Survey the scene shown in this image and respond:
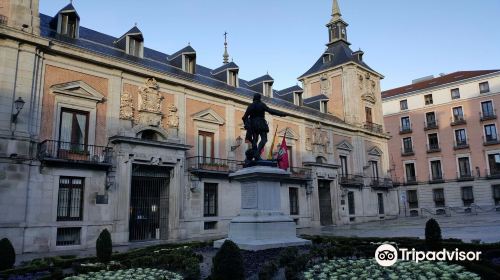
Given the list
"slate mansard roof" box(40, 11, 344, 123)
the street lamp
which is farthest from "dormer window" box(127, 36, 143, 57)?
the street lamp

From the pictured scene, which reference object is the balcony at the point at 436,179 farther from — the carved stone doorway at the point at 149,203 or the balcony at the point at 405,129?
the carved stone doorway at the point at 149,203

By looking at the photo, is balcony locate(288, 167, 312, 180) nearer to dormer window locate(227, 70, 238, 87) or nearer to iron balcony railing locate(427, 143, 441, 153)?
dormer window locate(227, 70, 238, 87)

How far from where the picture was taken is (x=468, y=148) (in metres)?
43.9

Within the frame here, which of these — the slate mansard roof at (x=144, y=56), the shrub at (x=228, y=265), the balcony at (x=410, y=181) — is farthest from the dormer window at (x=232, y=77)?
the balcony at (x=410, y=181)

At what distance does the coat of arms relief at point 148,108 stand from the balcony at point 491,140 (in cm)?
3767

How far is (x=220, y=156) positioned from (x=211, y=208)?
3.42 m

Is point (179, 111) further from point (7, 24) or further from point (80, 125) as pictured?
point (7, 24)

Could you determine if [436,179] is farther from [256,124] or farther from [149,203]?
[256,124]

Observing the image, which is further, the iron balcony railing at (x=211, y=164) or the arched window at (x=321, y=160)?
the arched window at (x=321, y=160)

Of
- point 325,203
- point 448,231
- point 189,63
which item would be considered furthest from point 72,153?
point 325,203

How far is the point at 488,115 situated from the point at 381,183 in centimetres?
1726

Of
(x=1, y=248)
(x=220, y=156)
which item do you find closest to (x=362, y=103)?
(x=220, y=156)

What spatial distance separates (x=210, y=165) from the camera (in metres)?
23.0

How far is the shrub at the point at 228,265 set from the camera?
6207 millimetres
